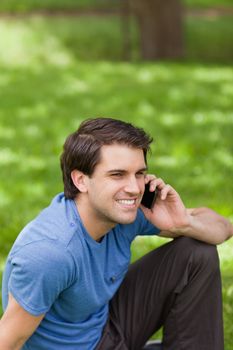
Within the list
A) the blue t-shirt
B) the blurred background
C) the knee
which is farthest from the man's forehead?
the blurred background

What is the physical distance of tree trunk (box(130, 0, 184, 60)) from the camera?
13.0 m

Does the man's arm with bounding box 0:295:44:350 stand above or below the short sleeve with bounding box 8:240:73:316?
below

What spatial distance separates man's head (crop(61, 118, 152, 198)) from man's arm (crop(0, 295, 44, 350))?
0.53m

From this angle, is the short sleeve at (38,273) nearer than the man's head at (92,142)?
Yes

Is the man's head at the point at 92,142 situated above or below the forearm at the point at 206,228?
above

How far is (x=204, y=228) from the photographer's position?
3369mm

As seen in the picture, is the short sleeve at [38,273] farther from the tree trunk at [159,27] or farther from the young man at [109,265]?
the tree trunk at [159,27]

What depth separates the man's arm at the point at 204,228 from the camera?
3.36m

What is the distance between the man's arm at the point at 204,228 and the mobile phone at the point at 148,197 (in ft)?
0.48

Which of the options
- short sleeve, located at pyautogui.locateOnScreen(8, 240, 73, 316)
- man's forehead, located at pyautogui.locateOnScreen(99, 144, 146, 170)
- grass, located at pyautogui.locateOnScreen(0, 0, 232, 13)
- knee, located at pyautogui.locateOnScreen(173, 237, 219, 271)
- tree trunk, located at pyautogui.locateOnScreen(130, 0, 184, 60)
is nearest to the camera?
short sleeve, located at pyautogui.locateOnScreen(8, 240, 73, 316)

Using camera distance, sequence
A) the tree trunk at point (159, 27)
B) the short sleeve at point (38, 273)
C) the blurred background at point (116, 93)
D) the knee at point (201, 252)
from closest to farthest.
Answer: the short sleeve at point (38, 273)
the knee at point (201, 252)
the blurred background at point (116, 93)
the tree trunk at point (159, 27)

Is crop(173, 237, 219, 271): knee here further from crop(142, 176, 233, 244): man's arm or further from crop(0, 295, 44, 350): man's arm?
crop(0, 295, 44, 350): man's arm

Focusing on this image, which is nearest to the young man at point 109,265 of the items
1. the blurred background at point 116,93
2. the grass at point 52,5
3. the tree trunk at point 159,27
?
the blurred background at point 116,93

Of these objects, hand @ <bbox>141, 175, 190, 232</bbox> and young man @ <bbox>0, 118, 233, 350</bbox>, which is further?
hand @ <bbox>141, 175, 190, 232</bbox>
